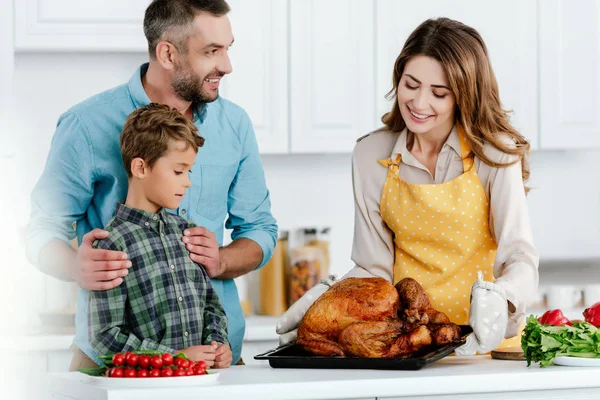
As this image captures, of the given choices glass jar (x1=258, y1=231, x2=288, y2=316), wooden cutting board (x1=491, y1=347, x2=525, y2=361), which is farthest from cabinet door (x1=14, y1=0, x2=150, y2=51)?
wooden cutting board (x1=491, y1=347, x2=525, y2=361)

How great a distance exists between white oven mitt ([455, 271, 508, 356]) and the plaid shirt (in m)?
0.55

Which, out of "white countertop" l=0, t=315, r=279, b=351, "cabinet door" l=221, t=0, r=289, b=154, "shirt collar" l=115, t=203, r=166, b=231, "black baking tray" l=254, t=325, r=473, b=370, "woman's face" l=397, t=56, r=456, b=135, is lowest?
"white countertop" l=0, t=315, r=279, b=351

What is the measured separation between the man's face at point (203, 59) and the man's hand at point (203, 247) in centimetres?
33

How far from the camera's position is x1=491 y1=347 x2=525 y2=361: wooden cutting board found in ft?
6.40

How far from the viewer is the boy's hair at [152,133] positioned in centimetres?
200

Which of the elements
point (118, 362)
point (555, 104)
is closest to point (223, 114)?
point (118, 362)

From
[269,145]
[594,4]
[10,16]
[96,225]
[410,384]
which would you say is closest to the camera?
[410,384]

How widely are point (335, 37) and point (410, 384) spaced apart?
7.57ft

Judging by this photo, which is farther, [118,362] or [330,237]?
[330,237]

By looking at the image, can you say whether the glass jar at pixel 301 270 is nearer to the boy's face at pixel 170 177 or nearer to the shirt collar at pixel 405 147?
the shirt collar at pixel 405 147

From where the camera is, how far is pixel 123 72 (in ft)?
12.6

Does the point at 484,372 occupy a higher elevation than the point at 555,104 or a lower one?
lower

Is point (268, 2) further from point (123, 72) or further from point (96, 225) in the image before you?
point (96, 225)

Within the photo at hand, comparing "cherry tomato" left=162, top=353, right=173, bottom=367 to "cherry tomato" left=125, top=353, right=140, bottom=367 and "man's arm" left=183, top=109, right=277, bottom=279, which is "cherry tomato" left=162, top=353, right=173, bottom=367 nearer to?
"cherry tomato" left=125, top=353, right=140, bottom=367
